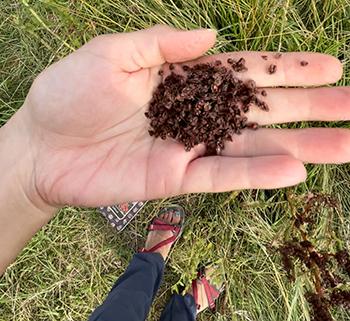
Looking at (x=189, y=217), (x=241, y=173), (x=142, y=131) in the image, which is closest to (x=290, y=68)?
(x=241, y=173)

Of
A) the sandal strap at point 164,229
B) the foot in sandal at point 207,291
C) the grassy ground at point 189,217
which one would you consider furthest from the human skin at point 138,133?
the foot in sandal at point 207,291

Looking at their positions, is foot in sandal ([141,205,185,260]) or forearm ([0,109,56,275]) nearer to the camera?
forearm ([0,109,56,275])

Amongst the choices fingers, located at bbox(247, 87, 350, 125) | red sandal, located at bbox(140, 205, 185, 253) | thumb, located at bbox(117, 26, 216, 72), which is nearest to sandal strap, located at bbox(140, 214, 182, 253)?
red sandal, located at bbox(140, 205, 185, 253)

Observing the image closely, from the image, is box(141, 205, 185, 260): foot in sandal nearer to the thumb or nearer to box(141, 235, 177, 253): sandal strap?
box(141, 235, 177, 253): sandal strap

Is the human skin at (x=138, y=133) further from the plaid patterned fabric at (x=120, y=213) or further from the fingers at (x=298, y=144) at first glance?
the plaid patterned fabric at (x=120, y=213)

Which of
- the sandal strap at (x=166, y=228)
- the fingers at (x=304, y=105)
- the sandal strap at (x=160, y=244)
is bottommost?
the sandal strap at (x=160, y=244)

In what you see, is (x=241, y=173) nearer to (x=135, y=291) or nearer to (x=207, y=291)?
(x=135, y=291)

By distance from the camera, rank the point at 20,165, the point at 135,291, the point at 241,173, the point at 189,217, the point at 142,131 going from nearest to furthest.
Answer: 1. the point at 241,173
2. the point at 142,131
3. the point at 20,165
4. the point at 135,291
5. the point at 189,217
